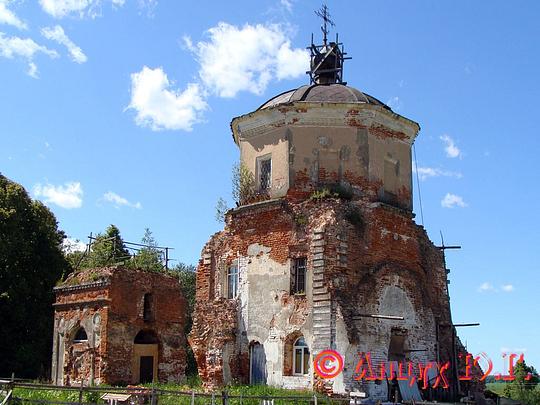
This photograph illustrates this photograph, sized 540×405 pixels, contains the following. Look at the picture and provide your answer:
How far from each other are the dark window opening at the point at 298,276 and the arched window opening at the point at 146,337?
10.6m

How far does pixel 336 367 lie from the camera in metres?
17.0

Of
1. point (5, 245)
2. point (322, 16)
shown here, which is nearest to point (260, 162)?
point (322, 16)

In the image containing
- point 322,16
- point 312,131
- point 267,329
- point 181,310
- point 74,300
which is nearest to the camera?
point 267,329

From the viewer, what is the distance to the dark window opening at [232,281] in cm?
1981

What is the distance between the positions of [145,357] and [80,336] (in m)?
2.72

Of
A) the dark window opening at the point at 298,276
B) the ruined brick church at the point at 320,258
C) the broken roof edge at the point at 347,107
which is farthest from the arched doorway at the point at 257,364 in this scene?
the broken roof edge at the point at 347,107

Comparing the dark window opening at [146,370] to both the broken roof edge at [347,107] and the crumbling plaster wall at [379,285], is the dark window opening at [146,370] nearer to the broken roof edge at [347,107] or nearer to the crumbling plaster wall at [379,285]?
the broken roof edge at [347,107]

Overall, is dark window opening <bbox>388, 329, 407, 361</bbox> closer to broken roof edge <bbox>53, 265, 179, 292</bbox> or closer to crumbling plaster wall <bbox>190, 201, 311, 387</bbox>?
crumbling plaster wall <bbox>190, 201, 311, 387</bbox>

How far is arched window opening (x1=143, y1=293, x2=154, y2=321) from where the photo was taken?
2698 centimetres

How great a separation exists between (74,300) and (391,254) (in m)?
13.7

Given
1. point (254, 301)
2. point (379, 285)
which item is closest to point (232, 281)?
point (254, 301)

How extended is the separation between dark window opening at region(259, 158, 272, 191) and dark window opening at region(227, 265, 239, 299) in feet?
8.72

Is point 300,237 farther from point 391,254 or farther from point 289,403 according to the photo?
point 289,403

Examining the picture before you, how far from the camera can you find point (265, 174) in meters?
20.6
